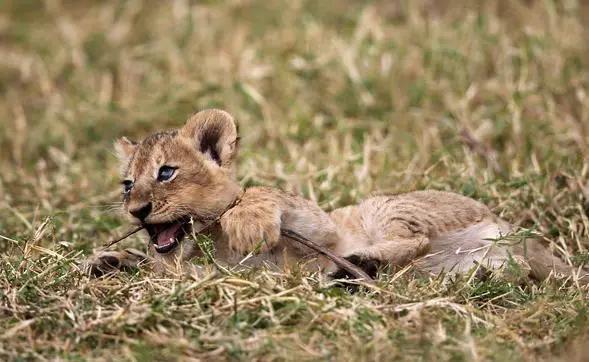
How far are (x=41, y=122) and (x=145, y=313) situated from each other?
5.19 m

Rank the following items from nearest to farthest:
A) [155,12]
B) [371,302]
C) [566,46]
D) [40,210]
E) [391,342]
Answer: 1. [391,342]
2. [371,302]
3. [40,210]
4. [566,46]
5. [155,12]

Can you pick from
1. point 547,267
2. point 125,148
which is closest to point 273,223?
point 125,148

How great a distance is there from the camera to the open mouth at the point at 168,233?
575 cm

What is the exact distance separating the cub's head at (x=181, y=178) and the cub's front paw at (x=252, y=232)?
270mm

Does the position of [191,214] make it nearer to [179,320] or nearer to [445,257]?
[179,320]

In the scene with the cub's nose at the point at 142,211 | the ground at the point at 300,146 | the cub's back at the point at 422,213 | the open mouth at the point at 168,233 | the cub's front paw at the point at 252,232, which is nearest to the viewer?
the ground at the point at 300,146

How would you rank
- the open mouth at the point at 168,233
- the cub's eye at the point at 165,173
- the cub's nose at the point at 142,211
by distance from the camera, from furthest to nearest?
the cub's eye at the point at 165,173 < the open mouth at the point at 168,233 < the cub's nose at the point at 142,211

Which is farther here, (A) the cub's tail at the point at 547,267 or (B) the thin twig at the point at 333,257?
(A) the cub's tail at the point at 547,267

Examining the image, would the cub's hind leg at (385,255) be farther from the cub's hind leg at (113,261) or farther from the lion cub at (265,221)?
the cub's hind leg at (113,261)

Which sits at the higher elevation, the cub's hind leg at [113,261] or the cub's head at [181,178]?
the cub's head at [181,178]

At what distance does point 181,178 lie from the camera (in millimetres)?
5844

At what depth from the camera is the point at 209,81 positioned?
9.89m

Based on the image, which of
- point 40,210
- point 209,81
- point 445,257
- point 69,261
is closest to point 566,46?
point 209,81

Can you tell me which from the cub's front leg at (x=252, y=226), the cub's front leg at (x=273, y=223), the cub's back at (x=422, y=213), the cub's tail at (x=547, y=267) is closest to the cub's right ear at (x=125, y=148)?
the cub's front leg at (x=273, y=223)
